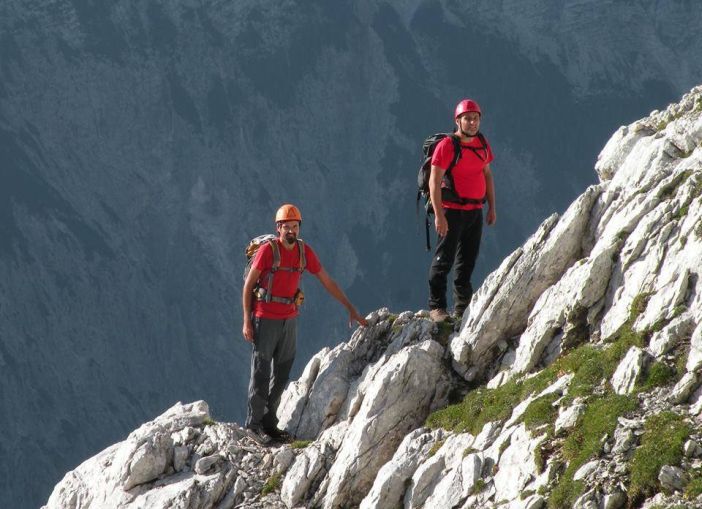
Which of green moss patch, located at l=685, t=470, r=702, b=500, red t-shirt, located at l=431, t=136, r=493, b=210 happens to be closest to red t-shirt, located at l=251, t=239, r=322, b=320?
red t-shirt, located at l=431, t=136, r=493, b=210

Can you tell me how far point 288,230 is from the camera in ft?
61.6

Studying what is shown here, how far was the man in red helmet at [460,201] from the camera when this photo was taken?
63.1 ft

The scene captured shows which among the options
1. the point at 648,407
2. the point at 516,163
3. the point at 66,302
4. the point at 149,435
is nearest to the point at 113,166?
the point at 66,302

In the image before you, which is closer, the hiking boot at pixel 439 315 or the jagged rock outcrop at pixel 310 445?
the jagged rock outcrop at pixel 310 445

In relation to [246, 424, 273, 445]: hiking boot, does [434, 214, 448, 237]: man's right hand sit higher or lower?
higher

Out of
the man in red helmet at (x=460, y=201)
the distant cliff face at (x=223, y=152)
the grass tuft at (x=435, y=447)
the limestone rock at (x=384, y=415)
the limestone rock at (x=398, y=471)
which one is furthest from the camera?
the distant cliff face at (x=223, y=152)

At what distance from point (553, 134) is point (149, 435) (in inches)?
5211

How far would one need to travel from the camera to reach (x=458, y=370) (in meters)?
19.0

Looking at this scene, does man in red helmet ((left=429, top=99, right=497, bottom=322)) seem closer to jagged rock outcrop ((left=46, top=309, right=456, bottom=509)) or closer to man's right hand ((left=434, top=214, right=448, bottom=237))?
man's right hand ((left=434, top=214, right=448, bottom=237))

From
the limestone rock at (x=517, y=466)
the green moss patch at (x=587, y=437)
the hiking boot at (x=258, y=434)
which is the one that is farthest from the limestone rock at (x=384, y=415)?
the green moss patch at (x=587, y=437)

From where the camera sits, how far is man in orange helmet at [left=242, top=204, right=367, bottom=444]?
18.9m

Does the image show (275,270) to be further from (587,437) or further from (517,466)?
(587,437)

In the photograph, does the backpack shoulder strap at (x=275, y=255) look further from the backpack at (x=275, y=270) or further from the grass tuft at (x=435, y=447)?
the grass tuft at (x=435, y=447)

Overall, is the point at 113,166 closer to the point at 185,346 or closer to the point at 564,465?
the point at 185,346
